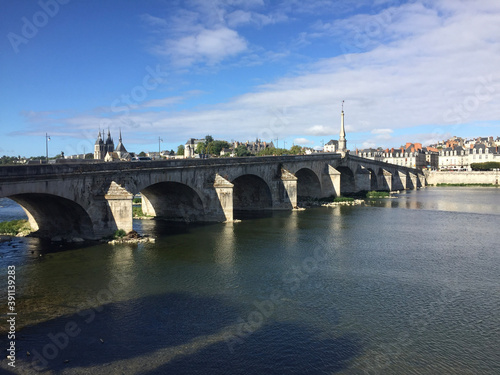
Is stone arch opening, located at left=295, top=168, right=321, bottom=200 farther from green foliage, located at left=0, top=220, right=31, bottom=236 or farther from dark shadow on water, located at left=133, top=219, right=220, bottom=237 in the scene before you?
green foliage, located at left=0, top=220, right=31, bottom=236

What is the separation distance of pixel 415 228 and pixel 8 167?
29.7 m

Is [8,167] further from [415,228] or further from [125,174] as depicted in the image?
[415,228]

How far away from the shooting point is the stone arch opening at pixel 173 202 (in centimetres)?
3569

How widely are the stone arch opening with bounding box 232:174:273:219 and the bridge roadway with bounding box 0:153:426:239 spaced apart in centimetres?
11

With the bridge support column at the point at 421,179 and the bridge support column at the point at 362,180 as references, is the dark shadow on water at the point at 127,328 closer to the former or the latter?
the bridge support column at the point at 362,180

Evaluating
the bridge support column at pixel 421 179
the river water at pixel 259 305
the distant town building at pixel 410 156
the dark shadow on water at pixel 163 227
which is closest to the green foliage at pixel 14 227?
the river water at pixel 259 305

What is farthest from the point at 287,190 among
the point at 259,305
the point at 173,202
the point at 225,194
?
the point at 259,305

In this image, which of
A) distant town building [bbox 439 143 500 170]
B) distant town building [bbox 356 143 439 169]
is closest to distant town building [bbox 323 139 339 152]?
distant town building [bbox 356 143 439 169]

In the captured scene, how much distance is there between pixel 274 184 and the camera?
45.6m

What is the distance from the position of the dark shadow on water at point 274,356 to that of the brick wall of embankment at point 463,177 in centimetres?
8141

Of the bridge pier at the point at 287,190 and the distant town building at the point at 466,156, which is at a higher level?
the distant town building at the point at 466,156

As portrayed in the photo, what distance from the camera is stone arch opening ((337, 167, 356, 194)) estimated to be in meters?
66.1

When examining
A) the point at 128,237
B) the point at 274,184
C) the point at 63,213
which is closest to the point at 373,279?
the point at 128,237

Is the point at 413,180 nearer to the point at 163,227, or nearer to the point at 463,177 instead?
the point at 463,177
